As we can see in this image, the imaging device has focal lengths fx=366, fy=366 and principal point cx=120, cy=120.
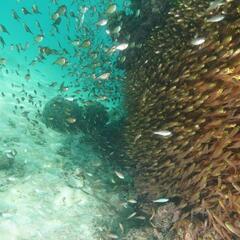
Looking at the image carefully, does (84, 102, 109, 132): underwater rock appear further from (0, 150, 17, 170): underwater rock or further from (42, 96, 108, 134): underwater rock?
(0, 150, 17, 170): underwater rock

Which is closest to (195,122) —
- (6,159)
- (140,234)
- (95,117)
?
(140,234)

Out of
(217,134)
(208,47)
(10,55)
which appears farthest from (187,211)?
(10,55)

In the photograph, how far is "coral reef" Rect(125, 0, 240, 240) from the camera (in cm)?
629

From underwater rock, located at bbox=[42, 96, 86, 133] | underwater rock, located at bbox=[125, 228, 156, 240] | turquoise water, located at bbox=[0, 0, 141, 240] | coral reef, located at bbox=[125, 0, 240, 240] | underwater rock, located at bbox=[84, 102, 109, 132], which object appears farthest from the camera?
underwater rock, located at bbox=[42, 96, 86, 133]

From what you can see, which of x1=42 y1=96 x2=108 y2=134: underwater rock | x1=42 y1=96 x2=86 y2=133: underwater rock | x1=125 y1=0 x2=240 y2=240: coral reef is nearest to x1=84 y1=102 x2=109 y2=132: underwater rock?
x1=42 y1=96 x2=108 y2=134: underwater rock

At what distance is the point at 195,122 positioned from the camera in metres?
6.84

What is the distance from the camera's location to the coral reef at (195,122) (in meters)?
6.29

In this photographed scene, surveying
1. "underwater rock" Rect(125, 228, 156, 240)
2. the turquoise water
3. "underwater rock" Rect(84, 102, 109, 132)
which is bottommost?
"underwater rock" Rect(125, 228, 156, 240)

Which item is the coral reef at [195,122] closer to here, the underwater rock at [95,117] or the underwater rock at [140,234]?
the underwater rock at [140,234]

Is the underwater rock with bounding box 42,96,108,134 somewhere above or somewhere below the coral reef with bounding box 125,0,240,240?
above

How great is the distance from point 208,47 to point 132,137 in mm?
3180

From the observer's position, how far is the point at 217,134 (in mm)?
6398

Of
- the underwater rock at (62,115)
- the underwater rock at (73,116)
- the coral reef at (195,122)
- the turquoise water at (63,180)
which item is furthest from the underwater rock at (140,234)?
the underwater rock at (62,115)

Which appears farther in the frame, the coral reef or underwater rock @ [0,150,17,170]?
underwater rock @ [0,150,17,170]
